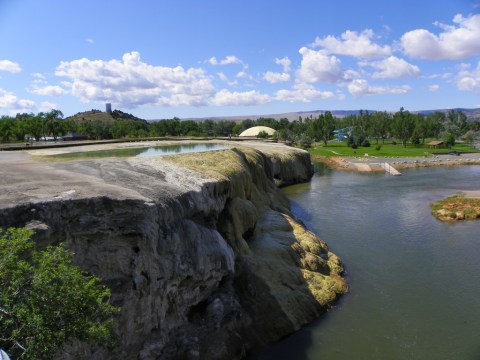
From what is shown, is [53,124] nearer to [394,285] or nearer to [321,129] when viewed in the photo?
[394,285]

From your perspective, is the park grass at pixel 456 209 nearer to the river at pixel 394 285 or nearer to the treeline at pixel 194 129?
the river at pixel 394 285

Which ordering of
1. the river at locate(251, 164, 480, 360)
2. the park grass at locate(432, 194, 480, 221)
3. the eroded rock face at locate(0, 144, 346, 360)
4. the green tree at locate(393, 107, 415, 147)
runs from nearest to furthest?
the eroded rock face at locate(0, 144, 346, 360) < the river at locate(251, 164, 480, 360) < the park grass at locate(432, 194, 480, 221) < the green tree at locate(393, 107, 415, 147)

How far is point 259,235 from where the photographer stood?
114 feet

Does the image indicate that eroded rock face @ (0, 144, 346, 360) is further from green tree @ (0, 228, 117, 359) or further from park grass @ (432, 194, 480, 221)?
park grass @ (432, 194, 480, 221)

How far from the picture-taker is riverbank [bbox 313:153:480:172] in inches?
3879

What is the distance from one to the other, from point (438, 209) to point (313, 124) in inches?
4607

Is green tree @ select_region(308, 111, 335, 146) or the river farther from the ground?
green tree @ select_region(308, 111, 335, 146)

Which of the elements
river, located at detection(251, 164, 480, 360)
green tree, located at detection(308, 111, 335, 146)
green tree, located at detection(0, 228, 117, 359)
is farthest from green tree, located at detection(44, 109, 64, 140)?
green tree, located at detection(308, 111, 335, 146)

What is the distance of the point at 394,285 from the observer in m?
30.8

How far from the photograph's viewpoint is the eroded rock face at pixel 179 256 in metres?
18.5

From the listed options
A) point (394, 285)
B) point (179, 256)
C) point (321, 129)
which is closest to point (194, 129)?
point (321, 129)

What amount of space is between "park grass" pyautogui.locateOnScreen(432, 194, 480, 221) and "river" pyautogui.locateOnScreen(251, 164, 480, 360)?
4.27 feet

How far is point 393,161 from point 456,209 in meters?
57.0

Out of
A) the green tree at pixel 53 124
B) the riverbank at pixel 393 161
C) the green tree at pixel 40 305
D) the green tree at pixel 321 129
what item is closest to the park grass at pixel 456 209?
the riverbank at pixel 393 161
